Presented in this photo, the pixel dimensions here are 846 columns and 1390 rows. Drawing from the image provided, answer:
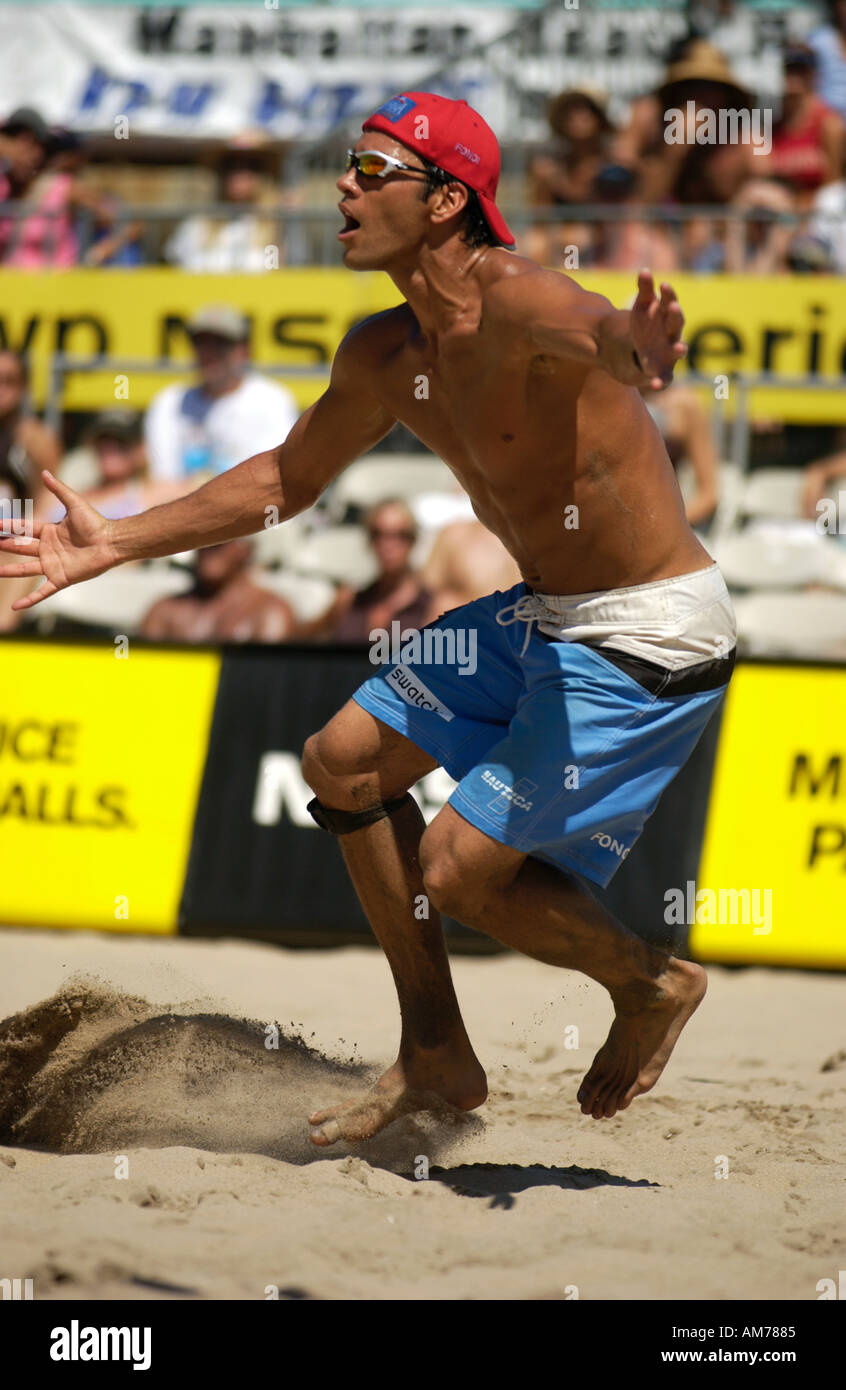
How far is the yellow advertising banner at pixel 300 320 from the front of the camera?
27.7 feet

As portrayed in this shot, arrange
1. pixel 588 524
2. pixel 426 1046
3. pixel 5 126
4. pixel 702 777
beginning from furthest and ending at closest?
pixel 5 126
pixel 702 777
pixel 426 1046
pixel 588 524

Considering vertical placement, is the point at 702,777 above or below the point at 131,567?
below

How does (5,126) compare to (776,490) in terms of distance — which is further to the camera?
(5,126)

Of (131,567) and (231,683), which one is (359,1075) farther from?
(131,567)

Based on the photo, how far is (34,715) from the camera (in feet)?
20.8

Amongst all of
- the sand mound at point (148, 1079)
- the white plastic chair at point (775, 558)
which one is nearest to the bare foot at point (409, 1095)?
the sand mound at point (148, 1079)

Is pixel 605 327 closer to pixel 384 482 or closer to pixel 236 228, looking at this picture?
pixel 384 482

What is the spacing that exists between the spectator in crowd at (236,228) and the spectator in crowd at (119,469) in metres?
1.48

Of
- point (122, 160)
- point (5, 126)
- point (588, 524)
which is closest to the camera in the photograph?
point (588, 524)

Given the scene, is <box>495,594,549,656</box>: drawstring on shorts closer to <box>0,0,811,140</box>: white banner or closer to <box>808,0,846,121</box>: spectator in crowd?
<box>808,0,846,121</box>: spectator in crowd

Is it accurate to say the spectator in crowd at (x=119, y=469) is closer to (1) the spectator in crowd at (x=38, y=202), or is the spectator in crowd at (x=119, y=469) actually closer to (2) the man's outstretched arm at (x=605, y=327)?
(1) the spectator in crowd at (x=38, y=202)

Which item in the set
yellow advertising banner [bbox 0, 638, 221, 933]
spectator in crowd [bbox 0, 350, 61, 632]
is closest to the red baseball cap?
yellow advertising banner [bbox 0, 638, 221, 933]
